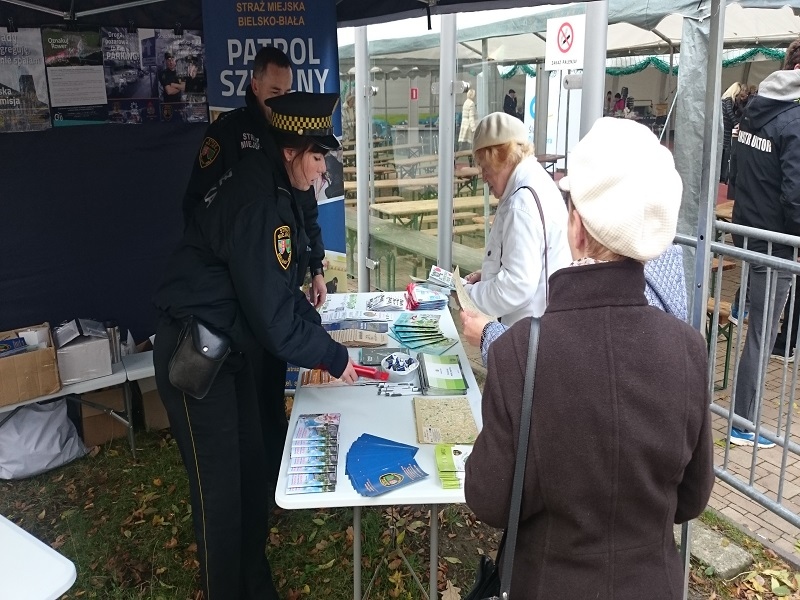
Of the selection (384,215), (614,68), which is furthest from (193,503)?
(614,68)

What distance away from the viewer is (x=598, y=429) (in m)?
1.26

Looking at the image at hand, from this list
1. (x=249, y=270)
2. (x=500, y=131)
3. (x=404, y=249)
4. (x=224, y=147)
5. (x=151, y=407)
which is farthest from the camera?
(x=404, y=249)

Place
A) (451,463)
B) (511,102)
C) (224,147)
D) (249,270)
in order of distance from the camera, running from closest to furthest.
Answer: (451,463)
(249,270)
(224,147)
(511,102)

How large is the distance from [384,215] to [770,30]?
4608 millimetres

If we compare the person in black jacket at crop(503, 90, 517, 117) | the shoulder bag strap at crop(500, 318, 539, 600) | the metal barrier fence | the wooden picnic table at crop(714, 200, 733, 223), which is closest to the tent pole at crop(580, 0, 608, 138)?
the metal barrier fence

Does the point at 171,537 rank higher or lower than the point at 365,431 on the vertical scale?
lower

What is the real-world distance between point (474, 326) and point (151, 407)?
9.08 feet

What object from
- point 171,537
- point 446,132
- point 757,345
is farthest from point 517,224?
point 446,132

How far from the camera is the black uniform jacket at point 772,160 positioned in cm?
404

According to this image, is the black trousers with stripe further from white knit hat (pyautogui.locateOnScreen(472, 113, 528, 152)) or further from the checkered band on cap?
Answer: white knit hat (pyautogui.locateOnScreen(472, 113, 528, 152))

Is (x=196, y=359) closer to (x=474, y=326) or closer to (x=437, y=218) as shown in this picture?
(x=474, y=326)

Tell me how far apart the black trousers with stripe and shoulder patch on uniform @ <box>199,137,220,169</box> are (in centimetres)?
127

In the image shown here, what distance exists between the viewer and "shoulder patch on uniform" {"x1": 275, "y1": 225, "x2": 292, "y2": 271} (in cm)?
217

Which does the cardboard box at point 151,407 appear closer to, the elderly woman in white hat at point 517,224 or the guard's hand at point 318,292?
the guard's hand at point 318,292
